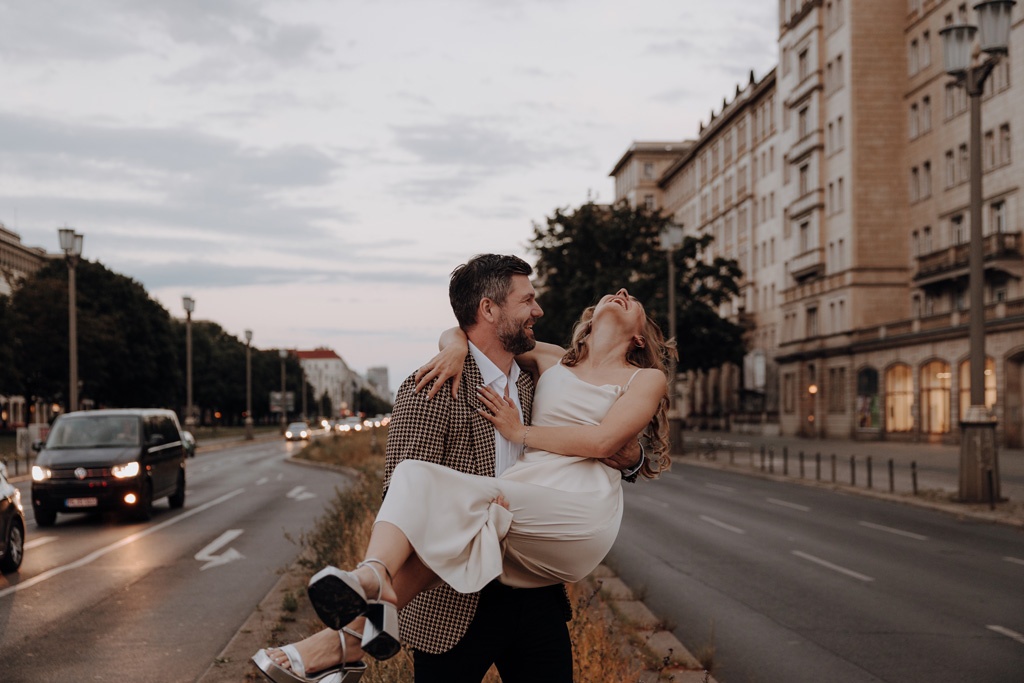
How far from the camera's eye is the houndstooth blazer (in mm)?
3371

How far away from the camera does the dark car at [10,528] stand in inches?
478

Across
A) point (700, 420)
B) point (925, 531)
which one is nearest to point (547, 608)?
point (925, 531)

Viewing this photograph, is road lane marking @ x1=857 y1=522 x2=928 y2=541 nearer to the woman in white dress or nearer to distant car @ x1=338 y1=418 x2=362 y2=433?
the woman in white dress

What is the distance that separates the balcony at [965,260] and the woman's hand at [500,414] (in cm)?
4126

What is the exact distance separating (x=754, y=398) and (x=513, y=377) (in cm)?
8167

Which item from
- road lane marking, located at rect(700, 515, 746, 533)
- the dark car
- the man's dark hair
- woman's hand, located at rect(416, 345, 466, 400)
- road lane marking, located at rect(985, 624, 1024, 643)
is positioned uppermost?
the man's dark hair

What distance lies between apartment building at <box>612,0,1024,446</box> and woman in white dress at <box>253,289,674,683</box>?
41629 mm

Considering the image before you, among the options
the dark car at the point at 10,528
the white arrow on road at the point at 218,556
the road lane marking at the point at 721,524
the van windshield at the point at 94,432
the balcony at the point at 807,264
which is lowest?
the road lane marking at the point at 721,524

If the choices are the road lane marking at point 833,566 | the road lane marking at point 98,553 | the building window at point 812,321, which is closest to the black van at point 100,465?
the road lane marking at point 98,553

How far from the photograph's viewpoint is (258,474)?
34.3 meters

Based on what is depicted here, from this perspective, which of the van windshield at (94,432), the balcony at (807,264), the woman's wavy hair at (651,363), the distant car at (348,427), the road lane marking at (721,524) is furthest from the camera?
the distant car at (348,427)

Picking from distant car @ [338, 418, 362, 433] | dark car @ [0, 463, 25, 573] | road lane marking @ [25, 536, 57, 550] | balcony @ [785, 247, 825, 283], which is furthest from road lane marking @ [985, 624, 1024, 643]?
balcony @ [785, 247, 825, 283]

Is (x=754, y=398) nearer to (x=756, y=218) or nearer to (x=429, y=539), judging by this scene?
(x=756, y=218)

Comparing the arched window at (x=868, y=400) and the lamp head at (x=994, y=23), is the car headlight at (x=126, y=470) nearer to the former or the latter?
the lamp head at (x=994, y=23)
